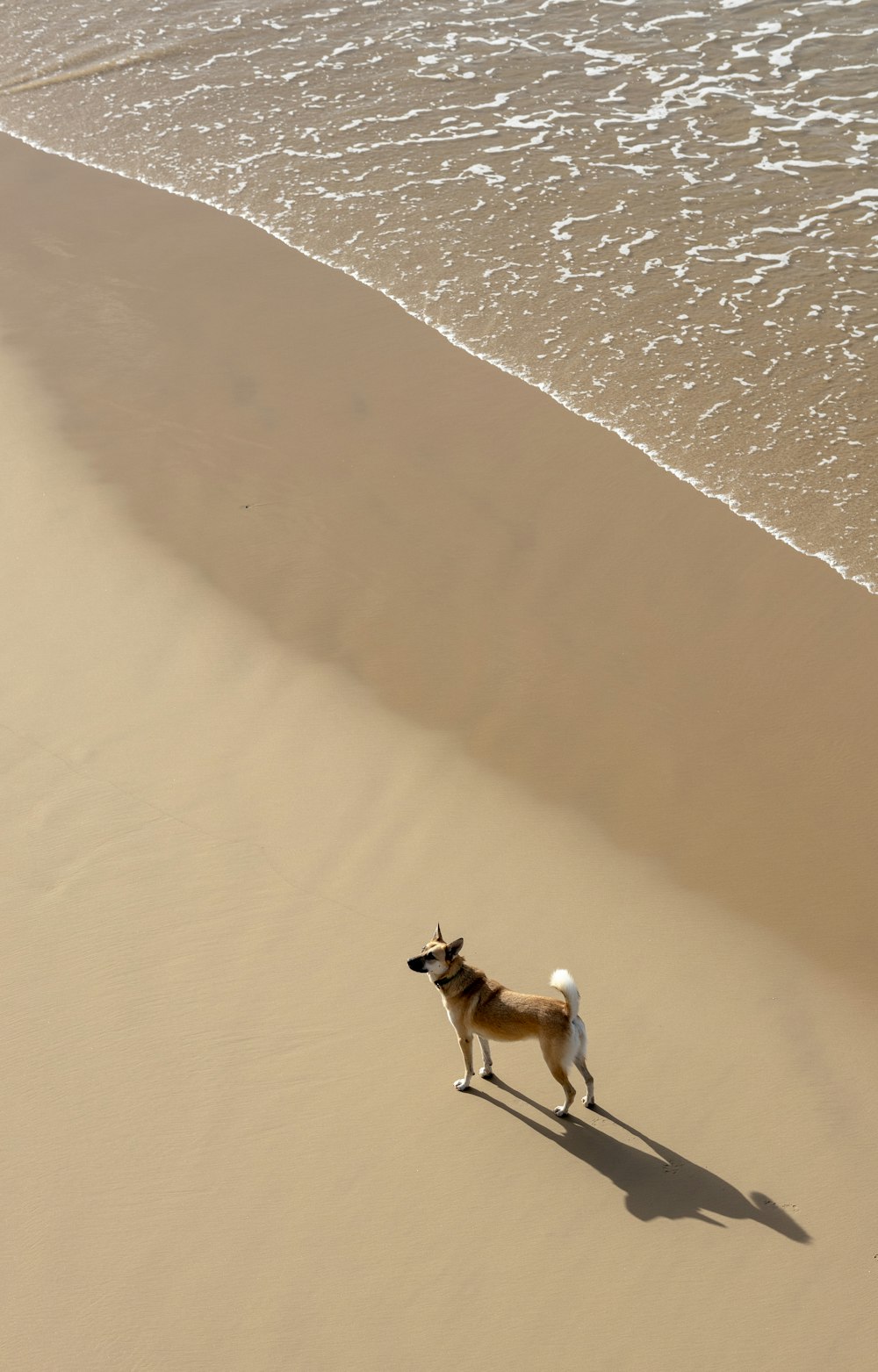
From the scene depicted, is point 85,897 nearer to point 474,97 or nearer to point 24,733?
point 24,733

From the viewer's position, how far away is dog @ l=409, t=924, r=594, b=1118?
4559 millimetres

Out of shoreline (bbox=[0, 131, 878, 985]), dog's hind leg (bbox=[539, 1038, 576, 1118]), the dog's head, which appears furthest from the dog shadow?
shoreline (bbox=[0, 131, 878, 985])

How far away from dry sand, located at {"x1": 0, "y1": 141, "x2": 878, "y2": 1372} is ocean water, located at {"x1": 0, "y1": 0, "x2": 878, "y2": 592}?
849 mm

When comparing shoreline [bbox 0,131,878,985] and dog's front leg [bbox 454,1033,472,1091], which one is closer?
dog's front leg [bbox 454,1033,472,1091]

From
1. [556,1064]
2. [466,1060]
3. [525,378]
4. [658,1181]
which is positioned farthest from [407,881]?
[525,378]

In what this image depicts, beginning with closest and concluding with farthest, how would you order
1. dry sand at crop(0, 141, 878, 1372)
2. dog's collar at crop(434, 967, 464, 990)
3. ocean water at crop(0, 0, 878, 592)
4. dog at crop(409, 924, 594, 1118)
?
1. dry sand at crop(0, 141, 878, 1372)
2. dog at crop(409, 924, 594, 1118)
3. dog's collar at crop(434, 967, 464, 990)
4. ocean water at crop(0, 0, 878, 592)

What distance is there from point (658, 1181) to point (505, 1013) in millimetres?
880

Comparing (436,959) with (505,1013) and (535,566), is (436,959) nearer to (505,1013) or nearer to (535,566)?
(505,1013)

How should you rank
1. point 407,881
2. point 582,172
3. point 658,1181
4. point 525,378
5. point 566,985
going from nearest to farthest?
point 566,985 → point 658,1181 → point 407,881 → point 525,378 → point 582,172

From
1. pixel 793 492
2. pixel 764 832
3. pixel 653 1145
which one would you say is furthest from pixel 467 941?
pixel 793 492

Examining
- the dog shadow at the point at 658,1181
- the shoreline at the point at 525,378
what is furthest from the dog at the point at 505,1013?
the shoreline at the point at 525,378

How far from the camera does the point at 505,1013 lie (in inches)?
184

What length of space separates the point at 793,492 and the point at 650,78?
7.45 metres

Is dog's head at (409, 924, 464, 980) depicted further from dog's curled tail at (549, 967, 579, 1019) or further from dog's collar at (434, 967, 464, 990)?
dog's curled tail at (549, 967, 579, 1019)
